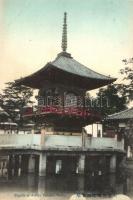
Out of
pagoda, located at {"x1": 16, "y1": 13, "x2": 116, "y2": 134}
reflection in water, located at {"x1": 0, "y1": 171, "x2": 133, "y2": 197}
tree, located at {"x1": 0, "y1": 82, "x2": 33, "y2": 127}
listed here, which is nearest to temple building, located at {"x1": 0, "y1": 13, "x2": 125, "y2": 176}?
pagoda, located at {"x1": 16, "y1": 13, "x2": 116, "y2": 134}

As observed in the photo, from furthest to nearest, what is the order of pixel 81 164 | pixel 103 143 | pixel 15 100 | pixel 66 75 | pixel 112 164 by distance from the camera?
pixel 15 100
pixel 66 75
pixel 112 164
pixel 103 143
pixel 81 164

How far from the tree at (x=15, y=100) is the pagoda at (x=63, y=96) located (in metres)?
7.20

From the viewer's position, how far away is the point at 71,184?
11828mm

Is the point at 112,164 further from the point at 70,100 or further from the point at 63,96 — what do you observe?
the point at 63,96

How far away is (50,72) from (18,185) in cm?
463

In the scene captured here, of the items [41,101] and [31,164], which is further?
→ [41,101]

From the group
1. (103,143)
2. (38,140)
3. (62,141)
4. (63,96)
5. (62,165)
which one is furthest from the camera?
(63,96)

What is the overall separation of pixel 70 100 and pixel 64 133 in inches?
51.1

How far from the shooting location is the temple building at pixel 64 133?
1315 cm

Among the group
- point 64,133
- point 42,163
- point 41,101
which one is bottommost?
point 42,163

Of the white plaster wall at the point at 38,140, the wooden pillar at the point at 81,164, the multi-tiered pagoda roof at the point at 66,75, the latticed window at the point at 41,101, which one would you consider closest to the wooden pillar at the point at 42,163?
the white plaster wall at the point at 38,140

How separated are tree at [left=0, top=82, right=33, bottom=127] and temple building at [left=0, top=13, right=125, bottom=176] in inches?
282

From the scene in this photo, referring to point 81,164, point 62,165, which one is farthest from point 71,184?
point 62,165

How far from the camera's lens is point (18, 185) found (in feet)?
37.5
